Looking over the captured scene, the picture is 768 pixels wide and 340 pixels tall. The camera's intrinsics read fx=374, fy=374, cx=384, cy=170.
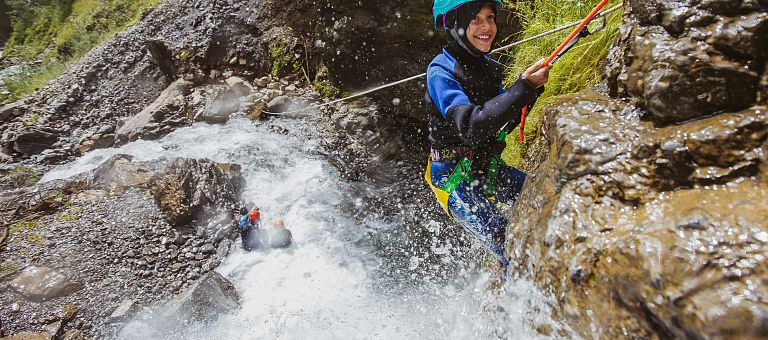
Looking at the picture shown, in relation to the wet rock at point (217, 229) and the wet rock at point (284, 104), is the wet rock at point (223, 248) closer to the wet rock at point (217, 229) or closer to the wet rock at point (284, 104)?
the wet rock at point (217, 229)

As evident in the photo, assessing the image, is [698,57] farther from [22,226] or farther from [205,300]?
[22,226]

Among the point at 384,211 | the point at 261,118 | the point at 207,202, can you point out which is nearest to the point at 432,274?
the point at 384,211

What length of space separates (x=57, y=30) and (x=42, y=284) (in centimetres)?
1829

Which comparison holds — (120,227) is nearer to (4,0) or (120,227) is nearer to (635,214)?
(635,214)

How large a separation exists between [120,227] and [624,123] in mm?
7209

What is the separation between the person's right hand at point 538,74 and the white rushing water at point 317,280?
113 centimetres

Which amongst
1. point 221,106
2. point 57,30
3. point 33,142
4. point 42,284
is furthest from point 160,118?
point 57,30

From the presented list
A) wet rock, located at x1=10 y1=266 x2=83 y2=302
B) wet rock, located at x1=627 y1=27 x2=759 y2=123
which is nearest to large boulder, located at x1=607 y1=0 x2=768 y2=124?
wet rock, located at x1=627 y1=27 x2=759 y2=123

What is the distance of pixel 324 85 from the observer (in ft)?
28.8

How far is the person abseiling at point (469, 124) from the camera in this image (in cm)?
240

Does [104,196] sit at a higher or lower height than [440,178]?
lower

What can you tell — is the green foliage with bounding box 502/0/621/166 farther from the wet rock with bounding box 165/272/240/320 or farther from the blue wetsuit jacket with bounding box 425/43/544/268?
the wet rock with bounding box 165/272/240/320

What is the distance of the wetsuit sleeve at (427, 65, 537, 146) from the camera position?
85.3 inches

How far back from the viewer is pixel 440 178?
3.09m
